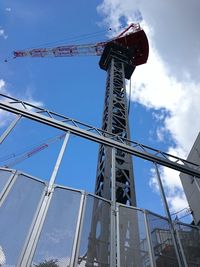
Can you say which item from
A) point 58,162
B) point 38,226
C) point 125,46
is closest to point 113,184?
point 58,162

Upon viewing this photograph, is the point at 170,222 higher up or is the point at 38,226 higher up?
the point at 170,222

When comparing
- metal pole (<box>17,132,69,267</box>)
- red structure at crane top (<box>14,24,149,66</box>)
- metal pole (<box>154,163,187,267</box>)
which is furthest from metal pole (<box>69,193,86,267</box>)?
red structure at crane top (<box>14,24,149,66</box>)

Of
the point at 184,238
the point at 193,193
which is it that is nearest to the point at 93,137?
the point at 184,238

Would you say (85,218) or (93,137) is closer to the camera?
(85,218)

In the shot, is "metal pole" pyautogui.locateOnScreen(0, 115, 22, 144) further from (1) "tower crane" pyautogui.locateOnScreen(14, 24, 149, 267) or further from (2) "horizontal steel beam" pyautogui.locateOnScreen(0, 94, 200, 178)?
(1) "tower crane" pyautogui.locateOnScreen(14, 24, 149, 267)

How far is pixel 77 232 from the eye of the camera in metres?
4.82

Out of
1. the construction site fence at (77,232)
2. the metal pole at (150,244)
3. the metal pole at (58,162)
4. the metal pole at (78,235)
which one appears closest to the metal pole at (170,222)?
the construction site fence at (77,232)

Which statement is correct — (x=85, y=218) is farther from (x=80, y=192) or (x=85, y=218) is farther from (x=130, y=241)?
(x=130, y=241)

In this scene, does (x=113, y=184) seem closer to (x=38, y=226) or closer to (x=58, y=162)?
(x=58, y=162)

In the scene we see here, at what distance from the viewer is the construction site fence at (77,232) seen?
4262mm

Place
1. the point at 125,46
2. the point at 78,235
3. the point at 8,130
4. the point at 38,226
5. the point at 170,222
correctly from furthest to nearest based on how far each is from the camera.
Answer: the point at 125,46
the point at 8,130
the point at 170,222
the point at 78,235
the point at 38,226

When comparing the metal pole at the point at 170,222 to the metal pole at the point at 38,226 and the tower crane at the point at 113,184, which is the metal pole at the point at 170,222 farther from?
the metal pole at the point at 38,226

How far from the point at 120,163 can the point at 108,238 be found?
5.23 meters

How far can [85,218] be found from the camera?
5.21 meters
